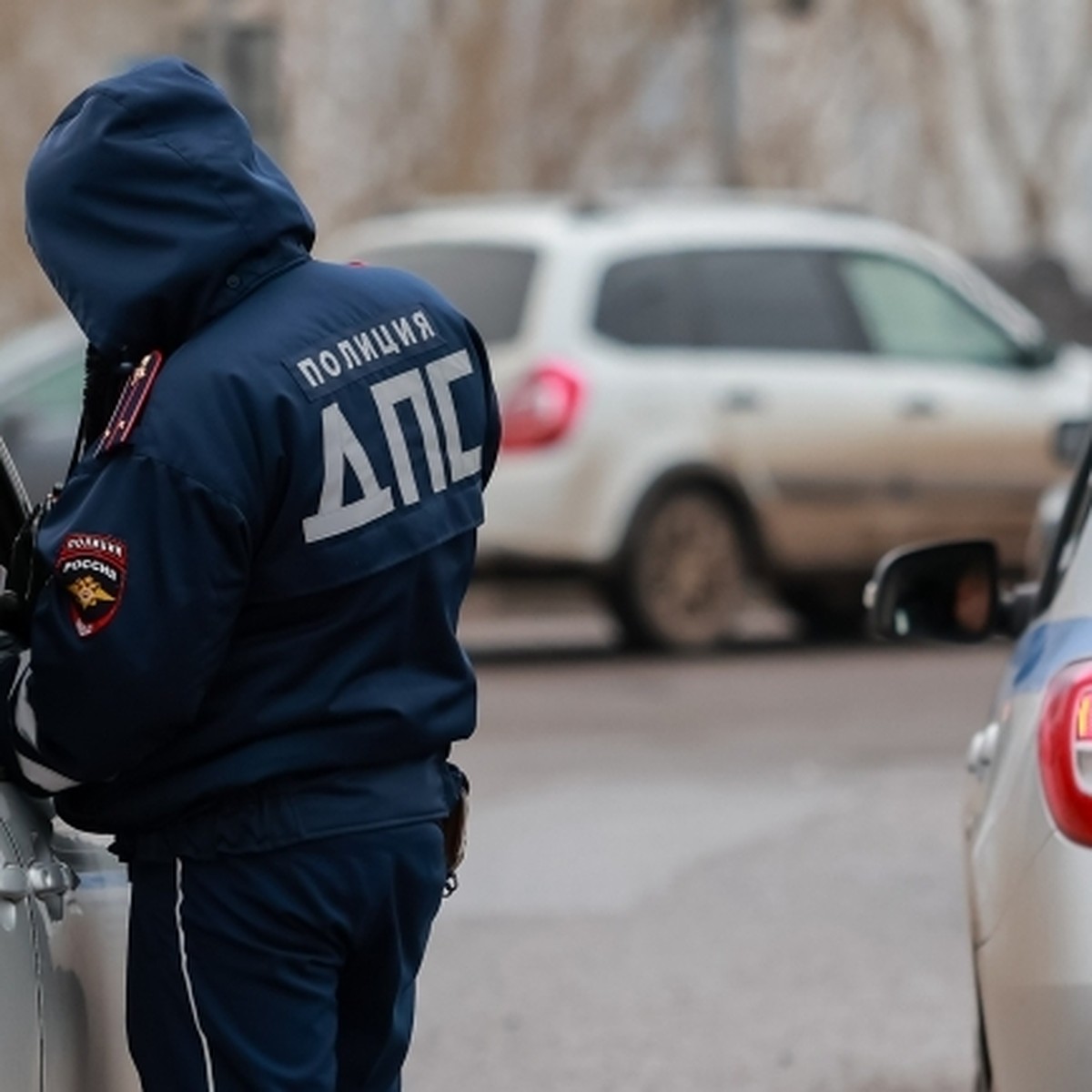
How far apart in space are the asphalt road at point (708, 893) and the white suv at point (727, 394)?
2.50 feet

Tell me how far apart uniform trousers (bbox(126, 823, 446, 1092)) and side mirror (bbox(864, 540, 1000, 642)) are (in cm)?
151

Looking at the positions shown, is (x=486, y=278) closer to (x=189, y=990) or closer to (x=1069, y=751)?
(x=1069, y=751)

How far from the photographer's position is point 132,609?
11.0 feet

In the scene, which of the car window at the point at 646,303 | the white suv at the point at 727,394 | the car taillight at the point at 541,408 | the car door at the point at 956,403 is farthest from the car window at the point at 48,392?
the car door at the point at 956,403

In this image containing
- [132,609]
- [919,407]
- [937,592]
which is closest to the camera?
[132,609]

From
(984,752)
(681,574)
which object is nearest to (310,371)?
(984,752)

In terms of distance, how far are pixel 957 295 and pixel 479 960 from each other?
805 cm

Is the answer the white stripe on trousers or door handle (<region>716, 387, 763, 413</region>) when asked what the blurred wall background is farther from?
the white stripe on trousers

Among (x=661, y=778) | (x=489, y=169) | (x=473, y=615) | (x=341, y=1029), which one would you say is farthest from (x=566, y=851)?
(x=489, y=169)

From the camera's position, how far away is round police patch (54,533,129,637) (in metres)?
3.34

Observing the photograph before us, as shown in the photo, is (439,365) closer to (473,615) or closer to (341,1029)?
(341,1029)

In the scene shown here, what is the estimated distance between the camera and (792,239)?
15.1 metres

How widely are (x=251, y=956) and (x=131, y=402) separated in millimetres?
575

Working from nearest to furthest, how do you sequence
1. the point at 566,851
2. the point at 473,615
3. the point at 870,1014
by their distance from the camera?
the point at 870,1014, the point at 566,851, the point at 473,615
